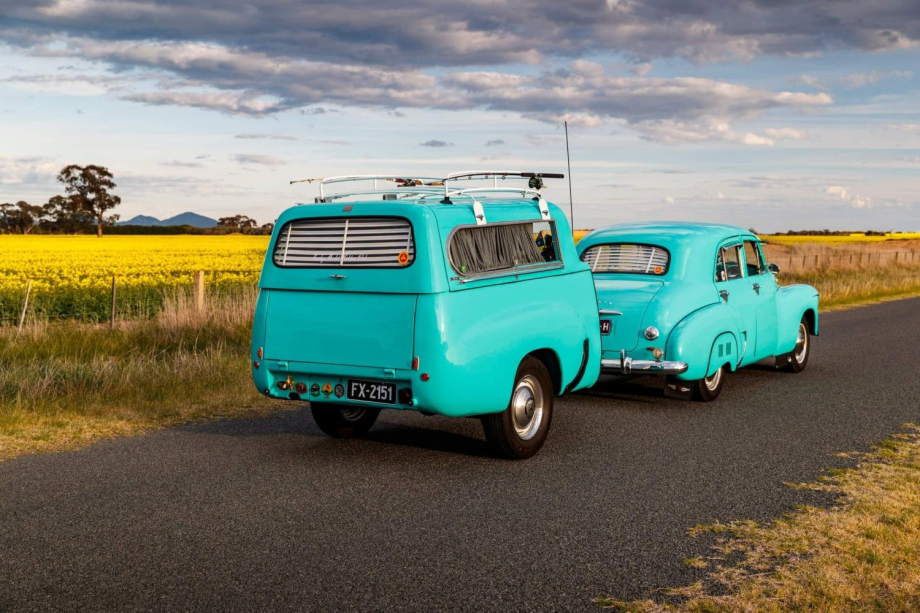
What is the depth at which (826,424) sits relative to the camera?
8461 millimetres

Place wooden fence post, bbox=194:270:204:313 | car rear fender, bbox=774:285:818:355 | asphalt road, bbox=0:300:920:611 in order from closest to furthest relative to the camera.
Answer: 1. asphalt road, bbox=0:300:920:611
2. car rear fender, bbox=774:285:818:355
3. wooden fence post, bbox=194:270:204:313

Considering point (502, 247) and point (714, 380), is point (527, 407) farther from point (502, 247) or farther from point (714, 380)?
point (714, 380)

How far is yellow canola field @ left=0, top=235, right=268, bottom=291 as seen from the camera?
1097 inches

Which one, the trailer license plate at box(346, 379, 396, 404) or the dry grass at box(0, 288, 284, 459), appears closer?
the trailer license plate at box(346, 379, 396, 404)

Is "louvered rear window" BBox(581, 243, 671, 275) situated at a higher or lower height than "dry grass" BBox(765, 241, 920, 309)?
higher

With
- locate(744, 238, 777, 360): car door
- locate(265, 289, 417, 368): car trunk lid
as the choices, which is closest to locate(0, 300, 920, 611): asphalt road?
locate(265, 289, 417, 368): car trunk lid

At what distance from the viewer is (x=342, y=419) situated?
7.91 meters

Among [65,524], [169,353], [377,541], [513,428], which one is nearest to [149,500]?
[65,524]

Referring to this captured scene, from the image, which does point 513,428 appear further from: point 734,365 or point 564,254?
point 734,365

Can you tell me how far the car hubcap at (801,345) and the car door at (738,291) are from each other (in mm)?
1788

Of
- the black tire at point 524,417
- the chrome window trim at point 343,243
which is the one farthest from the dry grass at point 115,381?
the black tire at point 524,417

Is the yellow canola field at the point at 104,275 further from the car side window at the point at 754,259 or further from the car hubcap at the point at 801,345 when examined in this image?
the car hubcap at the point at 801,345

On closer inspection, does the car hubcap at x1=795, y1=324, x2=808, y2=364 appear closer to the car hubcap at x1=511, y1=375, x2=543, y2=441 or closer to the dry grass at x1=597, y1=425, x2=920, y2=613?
the dry grass at x1=597, y1=425, x2=920, y2=613

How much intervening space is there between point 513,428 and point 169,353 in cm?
778
